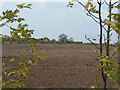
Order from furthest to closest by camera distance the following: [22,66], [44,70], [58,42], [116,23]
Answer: [58,42] < [44,70] < [22,66] < [116,23]

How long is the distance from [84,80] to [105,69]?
9.21 feet

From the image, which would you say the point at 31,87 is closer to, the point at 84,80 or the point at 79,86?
the point at 79,86

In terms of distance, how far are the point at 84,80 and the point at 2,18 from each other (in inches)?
117

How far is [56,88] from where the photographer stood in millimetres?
3332

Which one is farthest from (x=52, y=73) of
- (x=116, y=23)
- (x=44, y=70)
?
(x=116, y=23)

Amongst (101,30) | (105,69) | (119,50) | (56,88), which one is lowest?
(56,88)

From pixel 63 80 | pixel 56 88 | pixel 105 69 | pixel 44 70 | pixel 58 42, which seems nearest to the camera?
pixel 105 69

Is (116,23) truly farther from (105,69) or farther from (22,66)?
(22,66)

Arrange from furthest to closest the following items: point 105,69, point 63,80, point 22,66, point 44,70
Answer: point 44,70
point 63,80
point 22,66
point 105,69

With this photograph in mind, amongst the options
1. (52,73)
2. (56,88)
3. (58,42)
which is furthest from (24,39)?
(58,42)

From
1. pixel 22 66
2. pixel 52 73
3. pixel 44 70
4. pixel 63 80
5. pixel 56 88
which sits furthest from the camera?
pixel 44 70

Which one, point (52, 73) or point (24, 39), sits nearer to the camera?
point (24, 39)

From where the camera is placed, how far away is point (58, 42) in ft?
43.1

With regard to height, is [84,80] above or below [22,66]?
below
